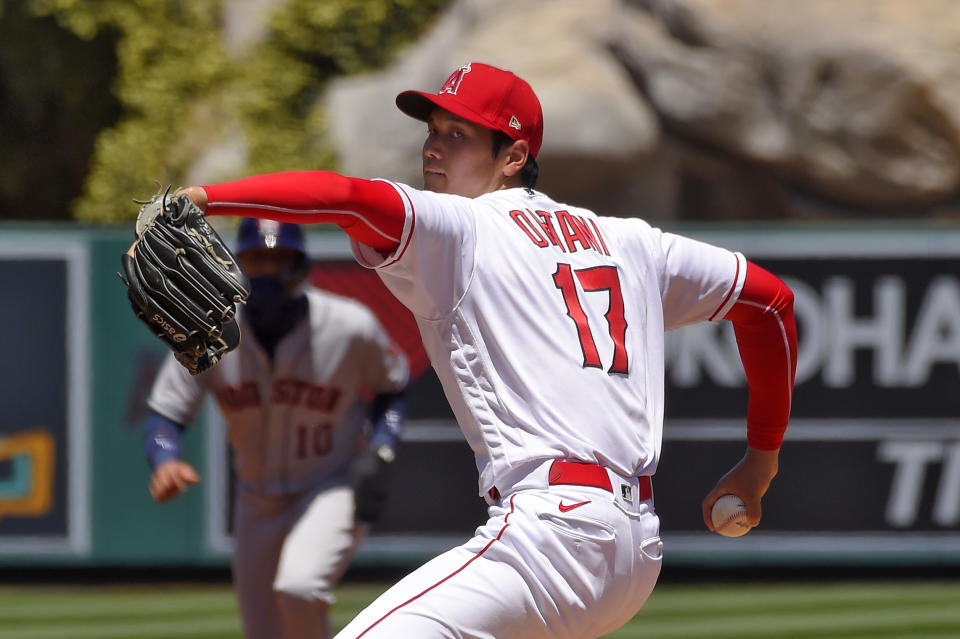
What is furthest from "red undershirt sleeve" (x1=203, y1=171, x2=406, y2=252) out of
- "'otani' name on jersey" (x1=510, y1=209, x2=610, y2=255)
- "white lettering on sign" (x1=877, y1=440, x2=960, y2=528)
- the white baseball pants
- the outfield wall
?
"white lettering on sign" (x1=877, y1=440, x2=960, y2=528)

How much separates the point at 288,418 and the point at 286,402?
0.06 metres

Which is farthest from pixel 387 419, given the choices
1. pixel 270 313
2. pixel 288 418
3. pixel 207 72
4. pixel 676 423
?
pixel 207 72

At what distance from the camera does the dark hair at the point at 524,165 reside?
292 centimetres

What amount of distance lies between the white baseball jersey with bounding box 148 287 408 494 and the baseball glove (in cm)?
247

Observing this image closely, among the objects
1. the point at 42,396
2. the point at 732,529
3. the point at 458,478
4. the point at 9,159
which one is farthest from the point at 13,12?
the point at 732,529

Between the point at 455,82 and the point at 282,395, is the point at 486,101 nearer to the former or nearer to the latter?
the point at 455,82

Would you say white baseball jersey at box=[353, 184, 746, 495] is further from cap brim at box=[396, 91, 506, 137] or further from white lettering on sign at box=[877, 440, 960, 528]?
white lettering on sign at box=[877, 440, 960, 528]

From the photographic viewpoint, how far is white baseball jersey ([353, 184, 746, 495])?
2588 mm

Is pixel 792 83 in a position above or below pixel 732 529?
Result: above

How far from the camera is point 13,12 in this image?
47.1ft

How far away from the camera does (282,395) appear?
491 cm

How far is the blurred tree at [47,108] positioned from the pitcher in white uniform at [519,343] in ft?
41.4

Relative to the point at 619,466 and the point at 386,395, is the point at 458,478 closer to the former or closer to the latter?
the point at 386,395

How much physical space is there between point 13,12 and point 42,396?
793cm
